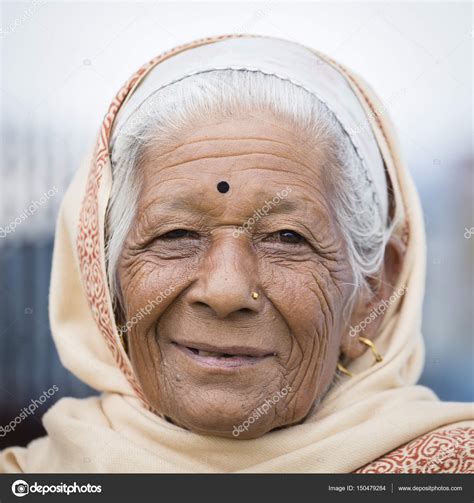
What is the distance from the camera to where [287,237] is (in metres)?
1.95

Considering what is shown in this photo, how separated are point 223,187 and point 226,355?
494 mm

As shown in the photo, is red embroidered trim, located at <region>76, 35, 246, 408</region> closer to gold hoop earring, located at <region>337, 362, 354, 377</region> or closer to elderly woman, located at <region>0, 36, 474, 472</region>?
elderly woman, located at <region>0, 36, 474, 472</region>

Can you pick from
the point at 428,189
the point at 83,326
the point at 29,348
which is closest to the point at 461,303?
Answer: the point at 428,189

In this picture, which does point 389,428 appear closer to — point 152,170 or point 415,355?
point 415,355

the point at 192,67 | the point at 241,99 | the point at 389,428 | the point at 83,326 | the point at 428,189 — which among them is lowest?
the point at 389,428

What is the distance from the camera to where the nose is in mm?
1775

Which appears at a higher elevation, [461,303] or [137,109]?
[137,109]

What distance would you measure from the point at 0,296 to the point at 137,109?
211cm
